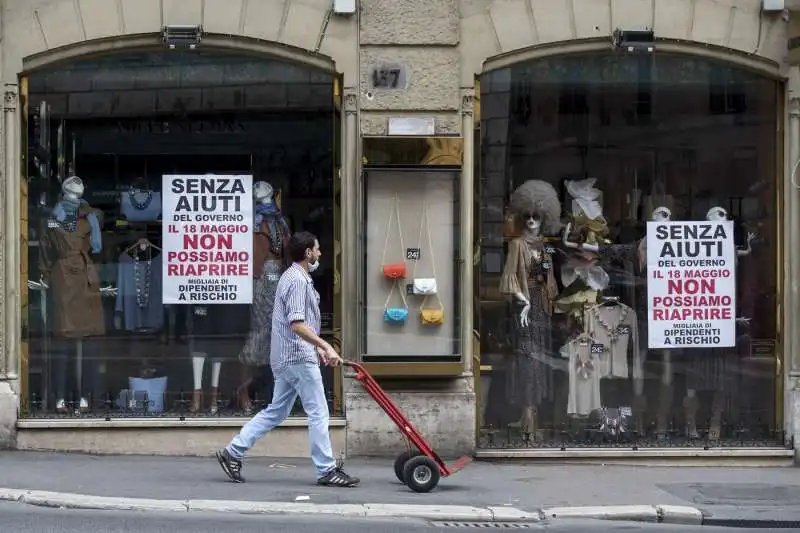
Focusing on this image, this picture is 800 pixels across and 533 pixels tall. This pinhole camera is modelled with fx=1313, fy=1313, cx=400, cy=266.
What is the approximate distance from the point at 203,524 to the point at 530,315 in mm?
4510

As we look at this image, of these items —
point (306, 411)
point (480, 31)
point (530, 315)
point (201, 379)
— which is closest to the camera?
point (306, 411)

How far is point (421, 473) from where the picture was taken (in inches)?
388

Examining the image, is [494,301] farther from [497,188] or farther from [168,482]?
[168,482]

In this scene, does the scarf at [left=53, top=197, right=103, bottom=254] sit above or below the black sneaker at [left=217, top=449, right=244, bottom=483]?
above

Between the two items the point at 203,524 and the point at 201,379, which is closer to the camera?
the point at 203,524

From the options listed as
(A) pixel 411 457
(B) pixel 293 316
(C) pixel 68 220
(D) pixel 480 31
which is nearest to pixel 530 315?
(D) pixel 480 31

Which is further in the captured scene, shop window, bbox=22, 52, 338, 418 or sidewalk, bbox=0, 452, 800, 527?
shop window, bbox=22, 52, 338, 418

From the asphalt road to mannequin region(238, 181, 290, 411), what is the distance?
307 centimetres

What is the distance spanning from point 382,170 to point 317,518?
3.59 metres

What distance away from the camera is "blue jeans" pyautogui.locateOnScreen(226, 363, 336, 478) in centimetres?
989

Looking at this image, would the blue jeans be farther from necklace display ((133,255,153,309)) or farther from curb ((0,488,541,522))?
necklace display ((133,255,153,309))

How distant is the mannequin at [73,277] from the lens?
11891 millimetres

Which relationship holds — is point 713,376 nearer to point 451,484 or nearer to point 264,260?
point 451,484

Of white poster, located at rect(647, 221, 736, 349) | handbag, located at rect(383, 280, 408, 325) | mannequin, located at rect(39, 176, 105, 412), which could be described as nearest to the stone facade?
handbag, located at rect(383, 280, 408, 325)
